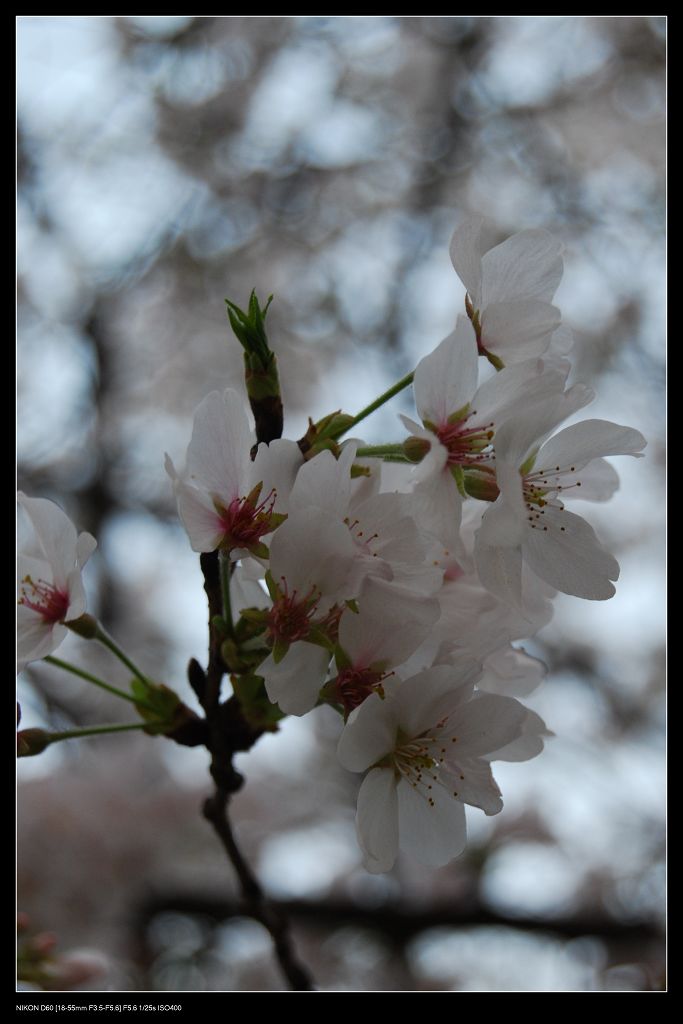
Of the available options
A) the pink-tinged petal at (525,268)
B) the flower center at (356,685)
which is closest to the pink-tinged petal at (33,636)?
the flower center at (356,685)

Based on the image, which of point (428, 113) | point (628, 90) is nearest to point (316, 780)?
point (428, 113)

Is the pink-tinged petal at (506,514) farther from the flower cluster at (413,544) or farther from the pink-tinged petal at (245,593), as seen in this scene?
the pink-tinged petal at (245,593)

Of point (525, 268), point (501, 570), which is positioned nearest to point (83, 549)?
point (501, 570)

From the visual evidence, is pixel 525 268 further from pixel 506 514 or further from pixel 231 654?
pixel 231 654

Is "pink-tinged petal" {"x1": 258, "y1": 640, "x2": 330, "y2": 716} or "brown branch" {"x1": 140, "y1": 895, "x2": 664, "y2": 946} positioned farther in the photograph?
"brown branch" {"x1": 140, "y1": 895, "x2": 664, "y2": 946}

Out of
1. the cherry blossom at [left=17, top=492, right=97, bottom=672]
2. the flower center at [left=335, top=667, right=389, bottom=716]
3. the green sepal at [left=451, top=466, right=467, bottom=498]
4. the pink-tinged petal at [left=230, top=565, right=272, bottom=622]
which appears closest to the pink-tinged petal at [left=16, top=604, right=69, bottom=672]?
the cherry blossom at [left=17, top=492, right=97, bottom=672]

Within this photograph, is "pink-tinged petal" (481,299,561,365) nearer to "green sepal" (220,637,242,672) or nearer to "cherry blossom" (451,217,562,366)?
"cherry blossom" (451,217,562,366)
